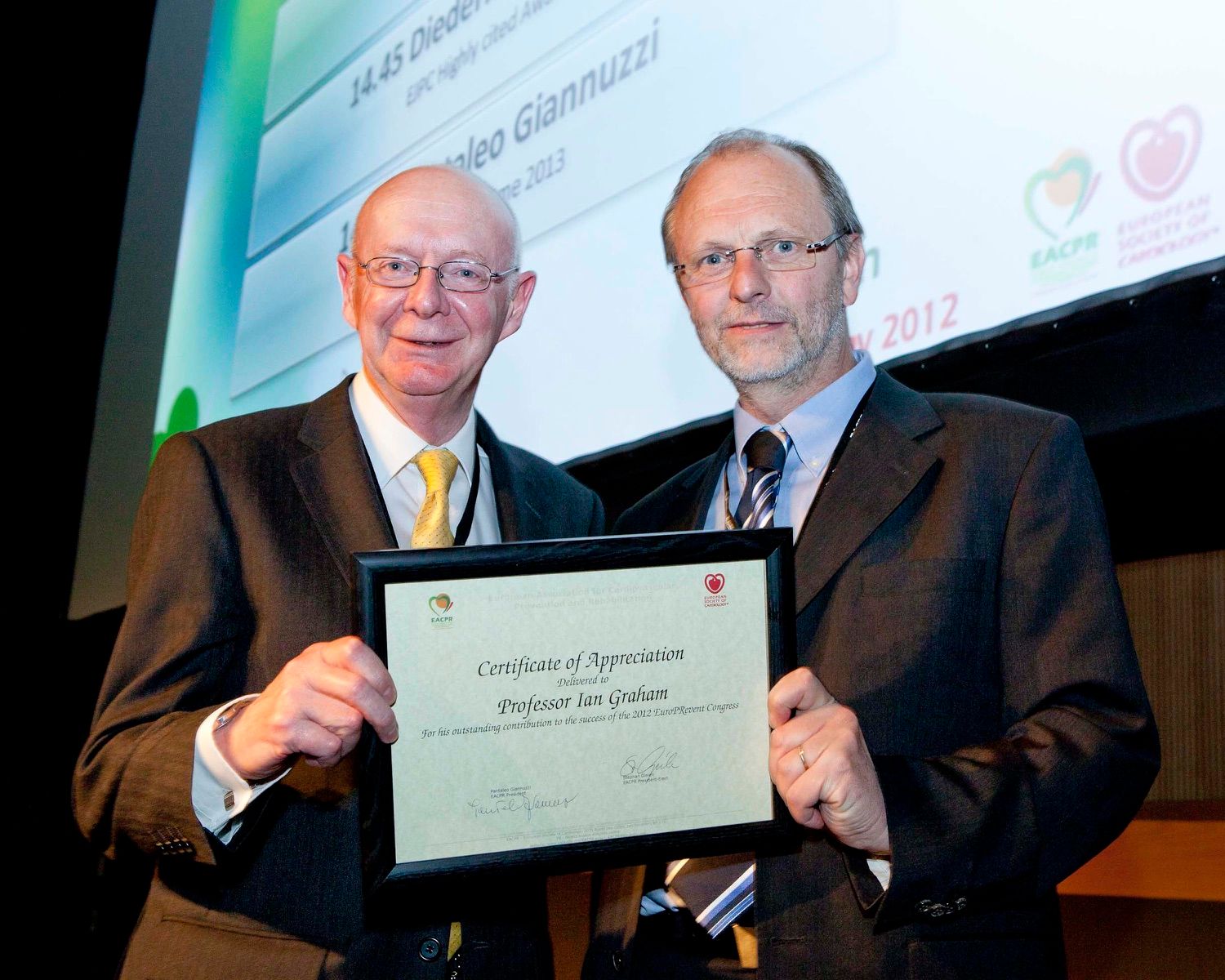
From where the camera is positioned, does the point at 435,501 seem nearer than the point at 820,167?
Yes

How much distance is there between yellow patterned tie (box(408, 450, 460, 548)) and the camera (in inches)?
66.2

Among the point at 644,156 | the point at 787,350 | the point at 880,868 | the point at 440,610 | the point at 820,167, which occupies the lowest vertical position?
the point at 880,868

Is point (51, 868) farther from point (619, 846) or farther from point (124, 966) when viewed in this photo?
point (619, 846)

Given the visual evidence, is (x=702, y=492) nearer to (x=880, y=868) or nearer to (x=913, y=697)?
(x=913, y=697)

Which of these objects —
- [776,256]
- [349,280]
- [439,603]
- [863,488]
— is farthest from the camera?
[349,280]

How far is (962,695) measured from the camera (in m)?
1.54

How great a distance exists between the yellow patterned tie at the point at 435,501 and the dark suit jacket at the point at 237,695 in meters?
0.05

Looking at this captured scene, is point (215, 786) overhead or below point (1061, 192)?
below

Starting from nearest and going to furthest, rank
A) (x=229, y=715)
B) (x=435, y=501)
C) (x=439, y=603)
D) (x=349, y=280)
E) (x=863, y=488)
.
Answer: (x=439, y=603)
(x=229, y=715)
(x=863, y=488)
(x=435, y=501)
(x=349, y=280)

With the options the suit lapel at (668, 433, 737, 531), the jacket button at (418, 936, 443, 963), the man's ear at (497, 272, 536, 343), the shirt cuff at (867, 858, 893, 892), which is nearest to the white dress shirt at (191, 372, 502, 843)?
the man's ear at (497, 272, 536, 343)
